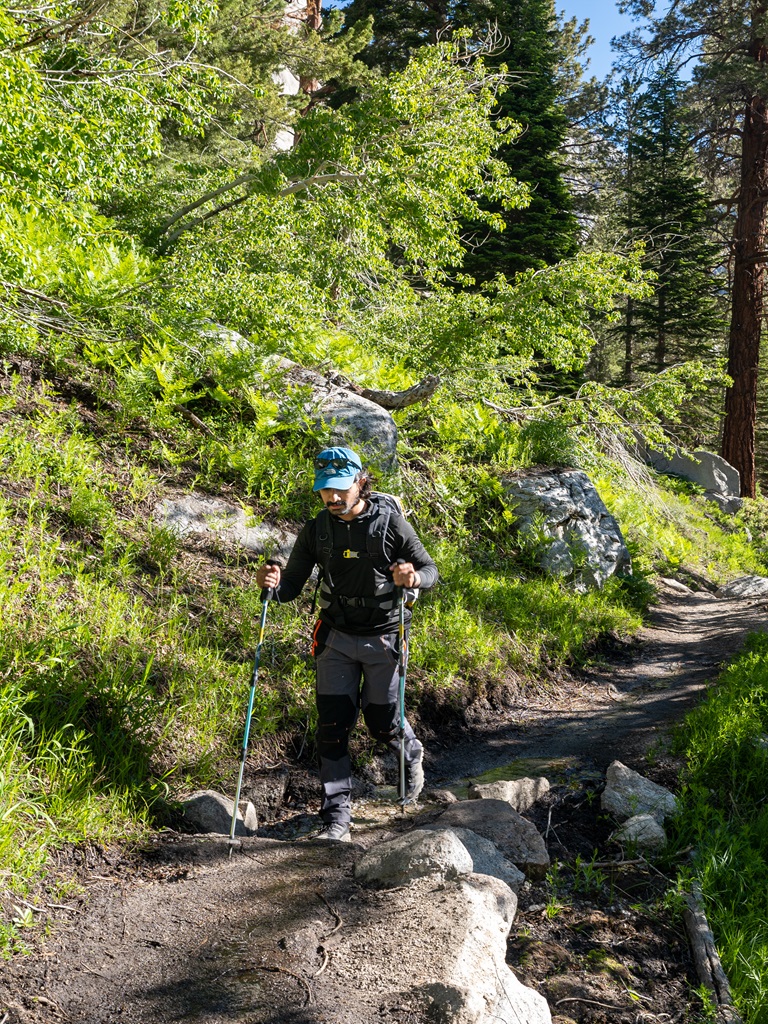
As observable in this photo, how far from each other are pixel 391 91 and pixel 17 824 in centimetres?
831

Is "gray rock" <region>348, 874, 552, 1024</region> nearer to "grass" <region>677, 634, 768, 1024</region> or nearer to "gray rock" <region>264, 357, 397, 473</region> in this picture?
"grass" <region>677, 634, 768, 1024</region>

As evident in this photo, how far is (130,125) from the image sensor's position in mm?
6559

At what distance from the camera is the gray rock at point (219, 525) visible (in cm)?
662

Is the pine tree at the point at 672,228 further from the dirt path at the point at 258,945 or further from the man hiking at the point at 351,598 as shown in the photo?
the dirt path at the point at 258,945

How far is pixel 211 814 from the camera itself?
169 inches

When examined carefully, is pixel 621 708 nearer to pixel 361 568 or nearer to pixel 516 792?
pixel 516 792

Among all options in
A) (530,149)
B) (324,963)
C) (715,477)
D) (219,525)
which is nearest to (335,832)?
(324,963)

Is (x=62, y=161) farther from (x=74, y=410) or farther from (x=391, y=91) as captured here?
(x=391, y=91)

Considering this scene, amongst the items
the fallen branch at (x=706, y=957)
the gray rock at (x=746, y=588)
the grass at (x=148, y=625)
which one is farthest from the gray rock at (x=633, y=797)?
the gray rock at (x=746, y=588)

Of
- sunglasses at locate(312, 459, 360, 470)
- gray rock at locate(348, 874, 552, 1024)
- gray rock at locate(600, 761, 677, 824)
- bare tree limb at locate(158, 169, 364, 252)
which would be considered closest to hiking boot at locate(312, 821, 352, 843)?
gray rock at locate(348, 874, 552, 1024)

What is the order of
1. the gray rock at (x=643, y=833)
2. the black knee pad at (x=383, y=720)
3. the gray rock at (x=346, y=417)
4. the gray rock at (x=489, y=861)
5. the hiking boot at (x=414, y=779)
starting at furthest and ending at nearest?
the gray rock at (x=346, y=417) → the hiking boot at (x=414, y=779) → the black knee pad at (x=383, y=720) → the gray rock at (x=643, y=833) → the gray rock at (x=489, y=861)

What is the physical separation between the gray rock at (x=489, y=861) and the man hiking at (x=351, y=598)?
0.89 m

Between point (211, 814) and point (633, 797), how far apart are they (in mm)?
2594

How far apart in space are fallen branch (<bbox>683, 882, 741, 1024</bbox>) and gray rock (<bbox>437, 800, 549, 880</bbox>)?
744 millimetres
